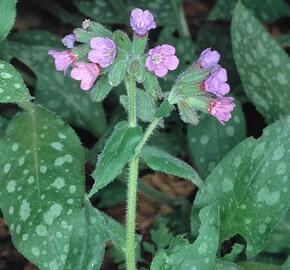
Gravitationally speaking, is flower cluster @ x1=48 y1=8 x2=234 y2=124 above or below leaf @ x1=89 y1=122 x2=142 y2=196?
above

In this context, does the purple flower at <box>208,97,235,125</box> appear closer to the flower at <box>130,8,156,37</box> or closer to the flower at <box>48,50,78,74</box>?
the flower at <box>130,8,156,37</box>

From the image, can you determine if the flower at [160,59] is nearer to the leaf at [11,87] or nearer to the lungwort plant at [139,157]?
the lungwort plant at [139,157]

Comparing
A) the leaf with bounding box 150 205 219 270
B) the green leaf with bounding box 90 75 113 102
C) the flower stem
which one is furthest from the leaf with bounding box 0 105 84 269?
the green leaf with bounding box 90 75 113 102

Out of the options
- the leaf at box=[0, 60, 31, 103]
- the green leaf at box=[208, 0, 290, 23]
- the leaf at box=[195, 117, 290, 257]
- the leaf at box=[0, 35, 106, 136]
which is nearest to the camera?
the leaf at box=[0, 60, 31, 103]

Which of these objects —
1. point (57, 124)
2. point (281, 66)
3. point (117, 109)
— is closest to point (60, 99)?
point (117, 109)

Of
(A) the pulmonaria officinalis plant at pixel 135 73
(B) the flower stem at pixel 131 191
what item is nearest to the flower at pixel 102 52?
(A) the pulmonaria officinalis plant at pixel 135 73

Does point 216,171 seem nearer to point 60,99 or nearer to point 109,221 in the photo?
point 109,221

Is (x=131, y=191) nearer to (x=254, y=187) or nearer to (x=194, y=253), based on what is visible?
(x=194, y=253)
